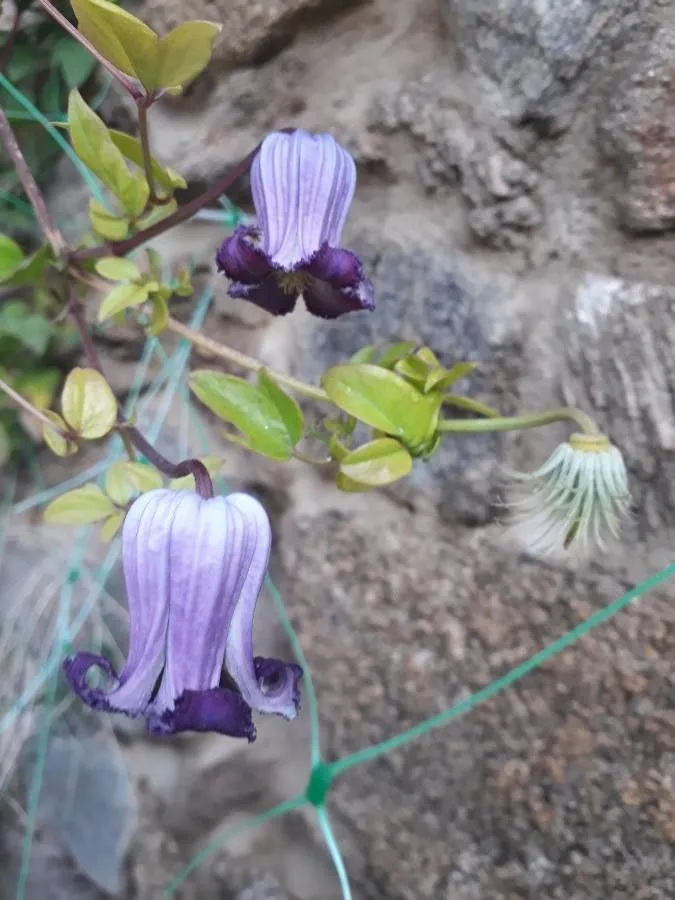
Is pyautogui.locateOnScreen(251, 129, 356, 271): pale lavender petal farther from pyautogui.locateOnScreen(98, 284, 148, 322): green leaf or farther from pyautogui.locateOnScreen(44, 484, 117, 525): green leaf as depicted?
pyautogui.locateOnScreen(44, 484, 117, 525): green leaf

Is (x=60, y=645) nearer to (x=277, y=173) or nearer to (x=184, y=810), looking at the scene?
(x=184, y=810)

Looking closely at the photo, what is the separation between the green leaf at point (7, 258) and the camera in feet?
1.99

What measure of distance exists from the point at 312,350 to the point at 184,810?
1.57ft

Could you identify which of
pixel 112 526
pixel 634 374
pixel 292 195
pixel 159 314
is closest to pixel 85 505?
pixel 112 526

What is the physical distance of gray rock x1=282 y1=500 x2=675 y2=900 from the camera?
1.80 feet

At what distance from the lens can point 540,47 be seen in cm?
55

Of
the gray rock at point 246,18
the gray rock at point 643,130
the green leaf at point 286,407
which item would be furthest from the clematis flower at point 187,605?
the gray rock at point 246,18

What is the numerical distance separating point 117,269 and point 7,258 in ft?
0.39

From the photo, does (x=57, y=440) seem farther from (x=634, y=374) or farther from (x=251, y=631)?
(x=634, y=374)

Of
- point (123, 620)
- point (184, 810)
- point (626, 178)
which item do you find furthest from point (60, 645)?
point (626, 178)

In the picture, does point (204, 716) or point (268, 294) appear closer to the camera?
point (204, 716)

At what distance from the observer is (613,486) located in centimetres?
49

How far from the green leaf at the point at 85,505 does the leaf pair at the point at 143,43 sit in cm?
26

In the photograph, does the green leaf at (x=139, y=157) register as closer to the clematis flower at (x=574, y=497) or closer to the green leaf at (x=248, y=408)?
the green leaf at (x=248, y=408)
